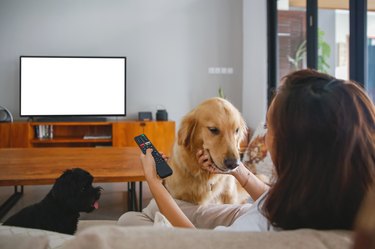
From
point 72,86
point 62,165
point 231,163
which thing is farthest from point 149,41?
point 231,163

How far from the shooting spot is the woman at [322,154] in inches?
24.1

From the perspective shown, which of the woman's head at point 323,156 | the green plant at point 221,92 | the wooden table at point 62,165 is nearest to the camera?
the woman's head at point 323,156

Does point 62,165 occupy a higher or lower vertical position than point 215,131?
lower

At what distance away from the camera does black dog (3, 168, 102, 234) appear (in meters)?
1.59

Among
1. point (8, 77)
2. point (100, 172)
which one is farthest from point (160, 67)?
point (100, 172)

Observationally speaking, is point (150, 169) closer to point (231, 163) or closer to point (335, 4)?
point (231, 163)

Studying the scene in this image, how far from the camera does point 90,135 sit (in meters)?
4.95

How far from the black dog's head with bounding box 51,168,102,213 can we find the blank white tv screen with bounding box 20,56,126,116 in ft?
10.2

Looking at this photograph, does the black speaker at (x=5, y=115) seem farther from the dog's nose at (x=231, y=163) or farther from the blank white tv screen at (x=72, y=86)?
the dog's nose at (x=231, y=163)

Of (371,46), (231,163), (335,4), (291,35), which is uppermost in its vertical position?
(335,4)

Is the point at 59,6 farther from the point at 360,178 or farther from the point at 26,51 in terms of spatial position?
the point at 360,178

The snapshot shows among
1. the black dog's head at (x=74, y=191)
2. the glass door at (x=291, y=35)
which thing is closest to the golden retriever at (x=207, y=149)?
the black dog's head at (x=74, y=191)

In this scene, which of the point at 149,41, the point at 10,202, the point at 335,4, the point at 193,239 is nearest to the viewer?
the point at 193,239

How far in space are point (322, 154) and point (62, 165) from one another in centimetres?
201
